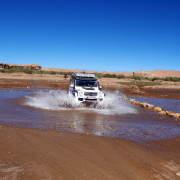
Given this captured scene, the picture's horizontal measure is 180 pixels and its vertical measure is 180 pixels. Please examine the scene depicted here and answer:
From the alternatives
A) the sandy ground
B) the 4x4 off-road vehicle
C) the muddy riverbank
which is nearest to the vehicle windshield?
the 4x4 off-road vehicle

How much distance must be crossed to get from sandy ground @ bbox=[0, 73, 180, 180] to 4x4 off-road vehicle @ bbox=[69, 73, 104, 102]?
208 inches

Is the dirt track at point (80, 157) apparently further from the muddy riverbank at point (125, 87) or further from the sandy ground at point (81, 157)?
the muddy riverbank at point (125, 87)

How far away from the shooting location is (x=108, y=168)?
3.75 metres

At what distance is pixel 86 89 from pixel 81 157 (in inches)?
303

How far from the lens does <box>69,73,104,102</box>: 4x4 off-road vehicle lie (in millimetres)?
11000

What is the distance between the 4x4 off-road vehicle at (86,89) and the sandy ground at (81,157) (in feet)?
17.3

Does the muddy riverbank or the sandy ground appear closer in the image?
the sandy ground

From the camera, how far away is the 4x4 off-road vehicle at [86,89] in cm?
1100

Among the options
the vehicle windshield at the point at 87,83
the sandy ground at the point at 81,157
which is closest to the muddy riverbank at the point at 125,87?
the vehicle windshield at the point at 87,83

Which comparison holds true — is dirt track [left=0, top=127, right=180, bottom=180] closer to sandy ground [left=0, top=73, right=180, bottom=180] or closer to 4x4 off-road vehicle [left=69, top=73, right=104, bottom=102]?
sandy ground [left=0, top=73, right=180, bottom=180]

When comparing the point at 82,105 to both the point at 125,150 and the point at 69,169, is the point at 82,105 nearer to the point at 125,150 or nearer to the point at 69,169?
the point at 125,150

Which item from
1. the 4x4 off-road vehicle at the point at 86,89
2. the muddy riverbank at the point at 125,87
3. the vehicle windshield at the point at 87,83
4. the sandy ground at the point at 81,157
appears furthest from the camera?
the muddy riverbank at the point at 125,87

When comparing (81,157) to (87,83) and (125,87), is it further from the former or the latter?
(125,87)

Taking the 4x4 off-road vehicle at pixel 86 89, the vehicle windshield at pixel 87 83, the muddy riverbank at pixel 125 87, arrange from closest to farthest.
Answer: the 4x4 off-road vehicle at pixel 86 89, the vehicle windshield at pixel 87 83, the muddy riverbank at pixel 125 87
